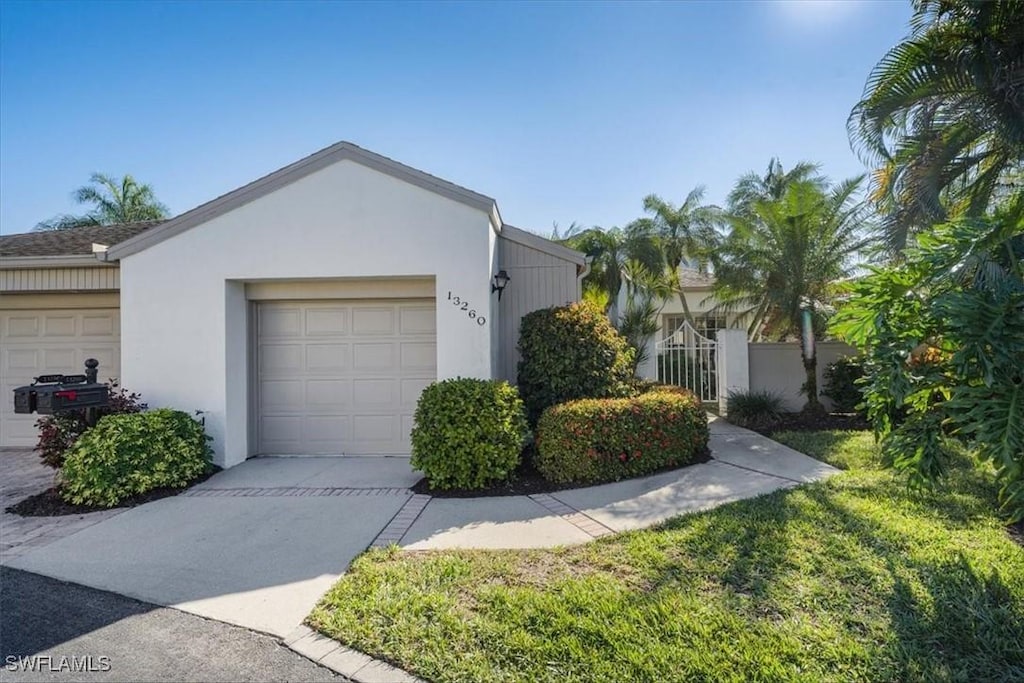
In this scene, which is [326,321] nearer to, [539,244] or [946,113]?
[539,244]

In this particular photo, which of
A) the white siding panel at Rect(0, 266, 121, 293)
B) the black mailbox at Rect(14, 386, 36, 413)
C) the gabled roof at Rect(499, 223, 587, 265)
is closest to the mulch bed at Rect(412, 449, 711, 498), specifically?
the gabled roof at Rect(499, 223, 587, 265)

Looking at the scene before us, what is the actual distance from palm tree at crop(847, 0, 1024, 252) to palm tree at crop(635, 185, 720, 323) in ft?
30.0

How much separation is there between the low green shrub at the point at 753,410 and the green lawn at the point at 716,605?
546 cm

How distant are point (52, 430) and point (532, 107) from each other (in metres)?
9.32

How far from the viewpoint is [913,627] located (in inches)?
117

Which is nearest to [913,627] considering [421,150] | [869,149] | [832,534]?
[832,534]

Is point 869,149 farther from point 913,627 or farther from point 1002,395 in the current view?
point 913,627

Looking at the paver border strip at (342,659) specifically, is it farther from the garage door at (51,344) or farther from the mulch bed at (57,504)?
the garage door at (51,344)

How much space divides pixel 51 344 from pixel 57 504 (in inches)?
182

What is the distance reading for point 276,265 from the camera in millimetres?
7289

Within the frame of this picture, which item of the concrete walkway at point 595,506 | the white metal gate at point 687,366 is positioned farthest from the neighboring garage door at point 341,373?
the white metal gate at point 687,366

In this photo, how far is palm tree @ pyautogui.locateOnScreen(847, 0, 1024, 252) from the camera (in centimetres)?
631

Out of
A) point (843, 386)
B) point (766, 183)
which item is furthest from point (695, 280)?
point (843, 386)

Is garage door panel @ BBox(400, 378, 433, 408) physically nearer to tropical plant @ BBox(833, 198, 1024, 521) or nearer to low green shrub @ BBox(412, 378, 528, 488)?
low green shrub @ BBox(412, 378, 528, 488)
